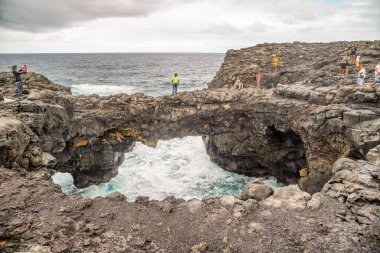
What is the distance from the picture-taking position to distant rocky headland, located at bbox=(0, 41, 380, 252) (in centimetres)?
885

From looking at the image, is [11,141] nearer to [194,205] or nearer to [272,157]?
[194,205]

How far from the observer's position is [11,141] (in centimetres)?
1255

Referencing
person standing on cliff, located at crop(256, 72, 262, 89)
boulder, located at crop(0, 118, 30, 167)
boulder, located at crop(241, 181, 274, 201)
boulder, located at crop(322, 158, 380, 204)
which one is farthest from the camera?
person standing on cliff, located at crop(256, 72, 262, 89)

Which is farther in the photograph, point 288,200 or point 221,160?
point 221,160

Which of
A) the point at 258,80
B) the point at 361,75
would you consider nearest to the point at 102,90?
the point at 258,80

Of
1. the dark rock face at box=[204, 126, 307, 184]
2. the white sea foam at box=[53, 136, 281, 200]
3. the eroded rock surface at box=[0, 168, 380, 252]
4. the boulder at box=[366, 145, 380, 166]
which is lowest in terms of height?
the white sea foam at box=[53, 136, 281, 200]

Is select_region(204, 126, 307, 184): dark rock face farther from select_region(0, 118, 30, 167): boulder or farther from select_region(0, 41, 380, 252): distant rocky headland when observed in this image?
select_region(0, 118, 30, 167): boulder

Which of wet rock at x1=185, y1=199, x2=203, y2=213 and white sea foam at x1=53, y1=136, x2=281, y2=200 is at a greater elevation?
wet rock at x1=185, y1=199, x2=203, y2=213

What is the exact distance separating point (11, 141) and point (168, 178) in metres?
15.8

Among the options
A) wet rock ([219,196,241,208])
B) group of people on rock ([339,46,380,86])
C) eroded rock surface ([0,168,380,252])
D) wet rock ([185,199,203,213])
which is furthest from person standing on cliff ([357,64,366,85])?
wet rock ([185,199,203,213])

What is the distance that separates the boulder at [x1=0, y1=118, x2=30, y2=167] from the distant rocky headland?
6cm

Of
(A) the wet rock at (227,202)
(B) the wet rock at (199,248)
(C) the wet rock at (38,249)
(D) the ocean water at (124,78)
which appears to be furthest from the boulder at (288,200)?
(D) the ocean water at (124,78)

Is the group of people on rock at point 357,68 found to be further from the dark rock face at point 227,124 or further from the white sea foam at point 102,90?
the white sea foam at point 102,90

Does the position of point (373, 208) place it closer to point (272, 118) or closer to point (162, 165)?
point (272, 118)
